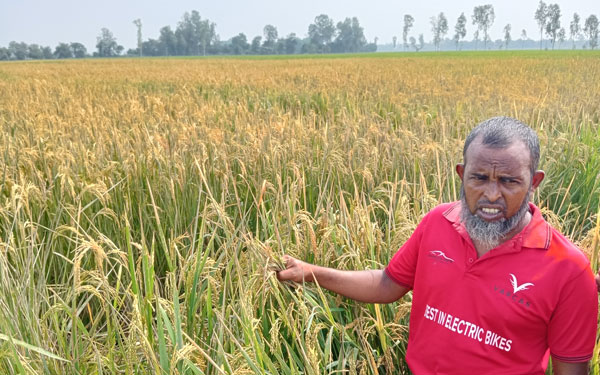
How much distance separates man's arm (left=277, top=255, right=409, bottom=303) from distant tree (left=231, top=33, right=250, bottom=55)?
12794cm

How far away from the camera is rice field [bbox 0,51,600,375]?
1.54 m

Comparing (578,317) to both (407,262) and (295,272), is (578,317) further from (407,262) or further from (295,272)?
(295,272)

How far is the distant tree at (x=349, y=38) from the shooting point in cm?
14150

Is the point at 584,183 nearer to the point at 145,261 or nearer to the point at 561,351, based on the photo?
the point at 561,351

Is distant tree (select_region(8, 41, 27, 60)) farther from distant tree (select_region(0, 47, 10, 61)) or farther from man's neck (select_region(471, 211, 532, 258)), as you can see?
man's neck (select_region(471, 211, 532, 258))

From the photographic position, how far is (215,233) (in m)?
2.05

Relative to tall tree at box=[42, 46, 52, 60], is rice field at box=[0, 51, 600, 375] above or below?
below

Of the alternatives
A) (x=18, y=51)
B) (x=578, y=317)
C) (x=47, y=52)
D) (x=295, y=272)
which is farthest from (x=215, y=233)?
(x=47, y=52)

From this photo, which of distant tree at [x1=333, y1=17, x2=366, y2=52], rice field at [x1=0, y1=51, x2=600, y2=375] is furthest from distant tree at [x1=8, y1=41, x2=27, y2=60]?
rice field at [x1=0, y1=51, x2=600, y2=375]

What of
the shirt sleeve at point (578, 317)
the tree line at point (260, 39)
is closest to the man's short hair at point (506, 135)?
the shirt sleeve at point (578, 317)

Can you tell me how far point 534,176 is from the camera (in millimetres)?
1444

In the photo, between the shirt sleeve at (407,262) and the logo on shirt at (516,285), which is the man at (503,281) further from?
the shirt sleeve at (407,262)

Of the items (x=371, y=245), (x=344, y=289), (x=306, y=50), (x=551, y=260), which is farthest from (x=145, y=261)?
(x=306, y=50)

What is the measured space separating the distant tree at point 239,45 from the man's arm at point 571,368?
128504 millimetres
